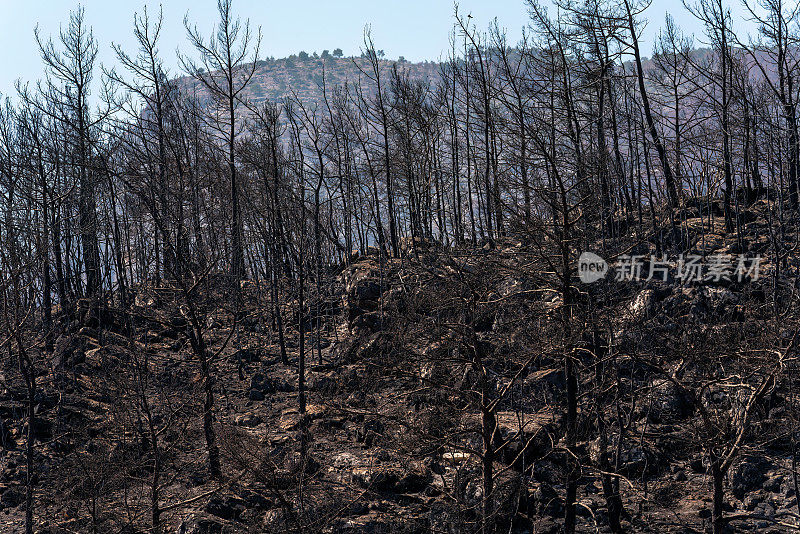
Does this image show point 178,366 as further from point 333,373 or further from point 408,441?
point 408,441

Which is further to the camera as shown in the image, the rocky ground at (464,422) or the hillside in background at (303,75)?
the hillside in background at (303,75)

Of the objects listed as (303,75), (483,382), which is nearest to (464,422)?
(483,382)

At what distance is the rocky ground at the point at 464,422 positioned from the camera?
13352mm

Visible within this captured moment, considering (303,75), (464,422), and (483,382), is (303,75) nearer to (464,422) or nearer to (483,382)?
(464,422)

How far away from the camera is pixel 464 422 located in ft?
55.5

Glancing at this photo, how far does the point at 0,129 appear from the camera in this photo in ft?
89.6

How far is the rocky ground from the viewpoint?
1335 centimetres

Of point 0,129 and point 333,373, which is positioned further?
point 0,129

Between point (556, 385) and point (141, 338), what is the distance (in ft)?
55.5

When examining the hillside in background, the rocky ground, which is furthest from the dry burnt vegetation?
the hillside in background

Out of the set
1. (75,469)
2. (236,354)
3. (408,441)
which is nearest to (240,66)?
(236,354)

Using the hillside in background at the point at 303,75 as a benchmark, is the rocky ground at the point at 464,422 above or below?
below

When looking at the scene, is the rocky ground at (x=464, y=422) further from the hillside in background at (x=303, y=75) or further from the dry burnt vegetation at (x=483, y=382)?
the hillside in background at (x=303, y=75)

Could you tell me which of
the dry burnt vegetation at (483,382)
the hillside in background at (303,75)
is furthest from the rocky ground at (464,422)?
the hillside in background at (303,75)
